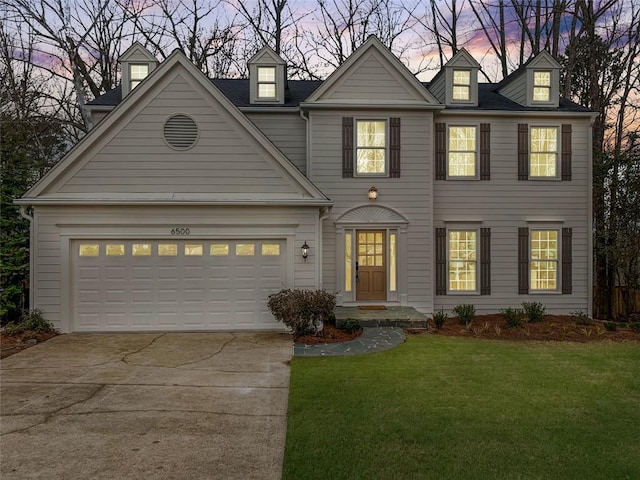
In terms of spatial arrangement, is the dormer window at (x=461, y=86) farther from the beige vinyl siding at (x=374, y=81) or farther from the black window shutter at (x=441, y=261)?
the black window shutter at (x=441, y=261)

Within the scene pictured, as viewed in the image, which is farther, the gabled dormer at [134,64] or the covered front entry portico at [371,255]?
the gabled dormer at [134,64]

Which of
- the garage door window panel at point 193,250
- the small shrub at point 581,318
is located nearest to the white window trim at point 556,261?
the small shrub at point 581,318

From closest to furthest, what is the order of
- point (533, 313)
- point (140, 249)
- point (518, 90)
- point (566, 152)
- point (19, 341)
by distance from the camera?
point (19, 341) < point (140, 249) < point (533, 313) < point (566, 152) < point (518, 90)

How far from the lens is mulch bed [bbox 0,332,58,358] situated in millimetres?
8141

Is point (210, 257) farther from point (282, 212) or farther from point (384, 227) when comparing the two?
point (384, 227)

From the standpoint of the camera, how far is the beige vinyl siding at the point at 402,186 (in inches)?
460

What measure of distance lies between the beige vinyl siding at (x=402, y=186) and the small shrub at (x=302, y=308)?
99.5 inches

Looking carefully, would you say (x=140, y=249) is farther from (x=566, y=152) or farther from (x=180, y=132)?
(x=566, y=152)

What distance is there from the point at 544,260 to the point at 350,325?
265 inches

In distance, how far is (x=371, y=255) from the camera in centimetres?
1189

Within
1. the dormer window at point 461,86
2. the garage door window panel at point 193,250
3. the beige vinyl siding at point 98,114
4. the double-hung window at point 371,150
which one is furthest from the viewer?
the dormer window at point 461,86

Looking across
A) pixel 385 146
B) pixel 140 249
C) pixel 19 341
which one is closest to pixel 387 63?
pixel 385 146

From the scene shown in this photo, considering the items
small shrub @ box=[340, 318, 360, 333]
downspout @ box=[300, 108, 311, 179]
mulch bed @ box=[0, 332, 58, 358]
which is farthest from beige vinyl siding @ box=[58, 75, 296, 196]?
mulch bed @ box=[0, 332, 58, 358]

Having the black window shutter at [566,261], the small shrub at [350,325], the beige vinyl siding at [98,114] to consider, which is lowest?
the small shrub at [350,325]
